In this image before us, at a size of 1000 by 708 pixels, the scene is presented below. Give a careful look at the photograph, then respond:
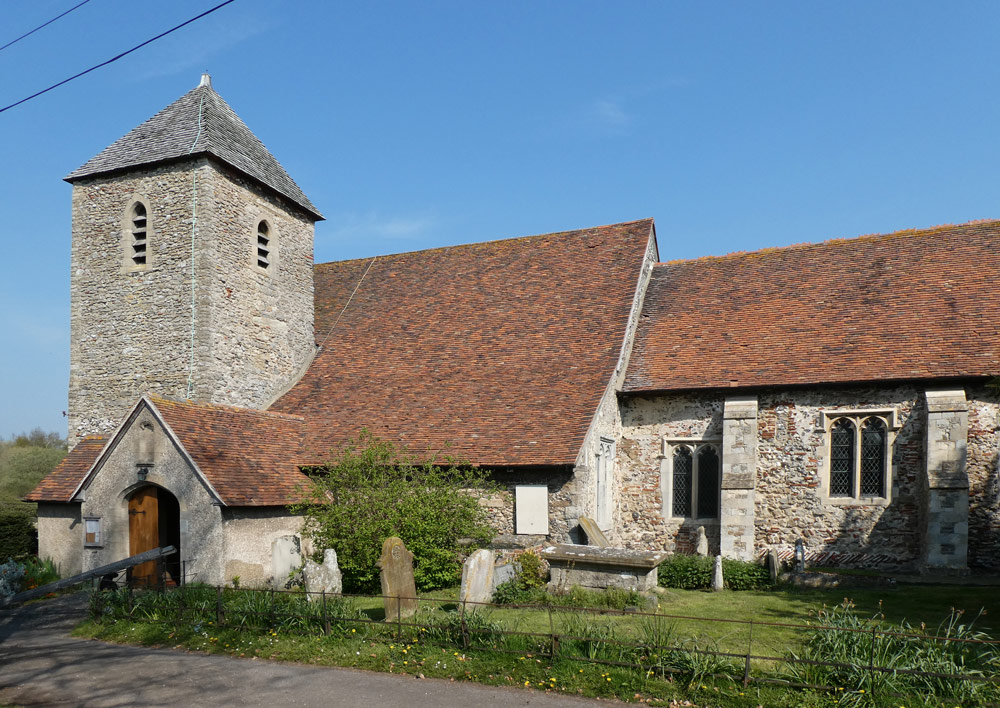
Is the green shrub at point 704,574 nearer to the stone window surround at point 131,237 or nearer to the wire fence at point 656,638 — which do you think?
the wire fence at point 656,638

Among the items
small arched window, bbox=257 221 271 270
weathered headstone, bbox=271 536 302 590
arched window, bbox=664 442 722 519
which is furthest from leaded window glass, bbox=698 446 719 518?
small arched window, bbox=257 221 271 270

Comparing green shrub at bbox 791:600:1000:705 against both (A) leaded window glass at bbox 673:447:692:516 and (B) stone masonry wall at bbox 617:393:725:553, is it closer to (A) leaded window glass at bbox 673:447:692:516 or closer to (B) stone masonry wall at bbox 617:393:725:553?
(B) stone masonry wall at bbox 617:393:725:553

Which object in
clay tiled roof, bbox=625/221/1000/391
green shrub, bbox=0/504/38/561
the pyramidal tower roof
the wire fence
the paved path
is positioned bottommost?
green shrub, bbox=0/504/38/561

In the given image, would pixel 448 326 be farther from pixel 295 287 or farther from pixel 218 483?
pixel 218 483

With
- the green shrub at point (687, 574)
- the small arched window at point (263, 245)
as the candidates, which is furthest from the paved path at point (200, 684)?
the small arched window at point (263, 245)

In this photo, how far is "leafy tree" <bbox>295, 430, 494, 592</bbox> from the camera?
15.5 m

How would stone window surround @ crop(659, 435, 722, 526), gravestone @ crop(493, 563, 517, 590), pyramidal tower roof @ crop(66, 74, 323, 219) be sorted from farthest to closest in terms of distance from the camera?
pyramidal tower roof @ crop(66, 74, 323, 219), stone window surround @ crop(659, 435, 722, 526), gravestone @ crop(493, 563, 517, 590)

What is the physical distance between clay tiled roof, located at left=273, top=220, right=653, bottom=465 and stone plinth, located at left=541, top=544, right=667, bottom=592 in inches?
86.1

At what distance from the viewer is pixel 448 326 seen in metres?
22.3

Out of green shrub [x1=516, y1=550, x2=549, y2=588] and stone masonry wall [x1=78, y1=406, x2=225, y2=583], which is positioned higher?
stone masonry wall [x1=78, y1=406, x2=225, y2=583]

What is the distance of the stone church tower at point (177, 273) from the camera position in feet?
65.3

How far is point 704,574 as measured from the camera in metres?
16.5

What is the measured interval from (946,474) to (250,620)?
14.8 meters

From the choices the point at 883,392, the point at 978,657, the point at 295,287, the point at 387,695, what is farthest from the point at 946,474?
the point at 295,287
